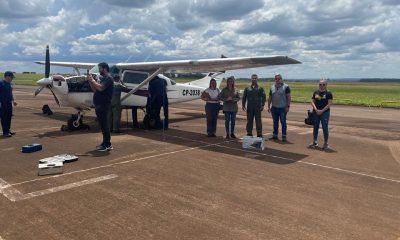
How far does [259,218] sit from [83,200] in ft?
8.22

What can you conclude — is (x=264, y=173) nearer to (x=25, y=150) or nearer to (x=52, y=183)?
(x=52, y=183)

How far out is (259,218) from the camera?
14.4 ft

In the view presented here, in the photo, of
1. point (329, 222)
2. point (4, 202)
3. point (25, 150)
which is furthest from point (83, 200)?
point (25, 150)

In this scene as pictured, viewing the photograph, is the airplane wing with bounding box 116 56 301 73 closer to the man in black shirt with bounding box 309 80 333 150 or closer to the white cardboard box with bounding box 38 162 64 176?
the man in black shirt with bounding box 309 80 333 150

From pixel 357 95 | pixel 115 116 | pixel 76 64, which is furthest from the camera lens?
pixel 357 95

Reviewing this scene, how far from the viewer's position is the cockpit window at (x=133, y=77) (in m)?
13.1

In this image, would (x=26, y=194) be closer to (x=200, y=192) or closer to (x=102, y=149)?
(x=200, y=192)

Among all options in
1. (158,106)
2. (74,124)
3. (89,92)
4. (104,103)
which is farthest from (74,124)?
(104,103)

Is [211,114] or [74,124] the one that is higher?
[211,114]

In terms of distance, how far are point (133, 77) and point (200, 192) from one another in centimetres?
870

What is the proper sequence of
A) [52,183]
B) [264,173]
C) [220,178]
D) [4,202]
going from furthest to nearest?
[264,173], [220,178], [52,183], [4,202]

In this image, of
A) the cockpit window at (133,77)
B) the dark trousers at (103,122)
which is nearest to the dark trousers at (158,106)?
the cockpit window at (133,77)

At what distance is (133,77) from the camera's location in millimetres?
13188

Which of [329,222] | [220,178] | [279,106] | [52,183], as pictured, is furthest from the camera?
[279,106]
